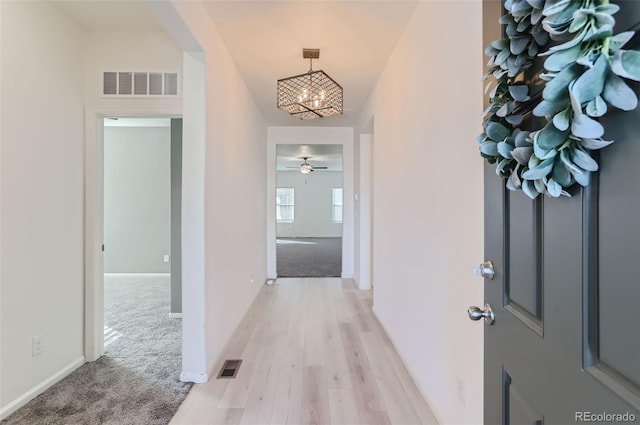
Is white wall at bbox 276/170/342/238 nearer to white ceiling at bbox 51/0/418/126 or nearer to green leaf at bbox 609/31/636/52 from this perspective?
white ceiling at bbox 51/0/418/126

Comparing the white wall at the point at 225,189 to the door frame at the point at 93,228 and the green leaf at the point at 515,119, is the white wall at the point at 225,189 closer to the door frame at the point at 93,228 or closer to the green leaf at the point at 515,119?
the door frame at the point at 93,228

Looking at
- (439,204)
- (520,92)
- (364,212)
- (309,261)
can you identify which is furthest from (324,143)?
(520,92)

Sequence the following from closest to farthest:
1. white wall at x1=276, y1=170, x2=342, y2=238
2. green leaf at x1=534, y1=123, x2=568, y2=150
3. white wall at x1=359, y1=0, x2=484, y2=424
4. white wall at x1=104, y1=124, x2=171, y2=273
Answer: green leaf at x1=534, y1=123, x2=568, y2=150 → white wall at x1=359, y1=0, x2=484, y2=424 → white wall at x1=104, y1=124, x2=171, y2=273 → white wall at x1=276, y1=170, x2=342, y2=238

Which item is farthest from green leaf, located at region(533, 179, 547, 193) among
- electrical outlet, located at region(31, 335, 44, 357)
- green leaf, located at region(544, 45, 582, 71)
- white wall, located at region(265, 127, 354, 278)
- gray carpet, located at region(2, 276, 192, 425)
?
white wall, located at region(265, 127, 354, 278)

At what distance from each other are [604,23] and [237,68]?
10.1ft

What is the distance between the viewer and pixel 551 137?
57 cm

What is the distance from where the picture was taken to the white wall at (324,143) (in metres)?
5.33

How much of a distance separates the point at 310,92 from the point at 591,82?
7.73 ft

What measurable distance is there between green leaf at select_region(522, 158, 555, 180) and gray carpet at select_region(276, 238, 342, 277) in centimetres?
521

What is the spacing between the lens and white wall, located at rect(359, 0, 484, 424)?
1.40 m

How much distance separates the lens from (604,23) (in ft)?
1.56

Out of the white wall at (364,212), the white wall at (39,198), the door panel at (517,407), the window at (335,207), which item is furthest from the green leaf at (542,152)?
the window at (335,207)

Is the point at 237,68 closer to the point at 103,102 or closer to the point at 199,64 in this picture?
the point at 199,64

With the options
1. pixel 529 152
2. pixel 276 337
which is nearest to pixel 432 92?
pixel 529 152
